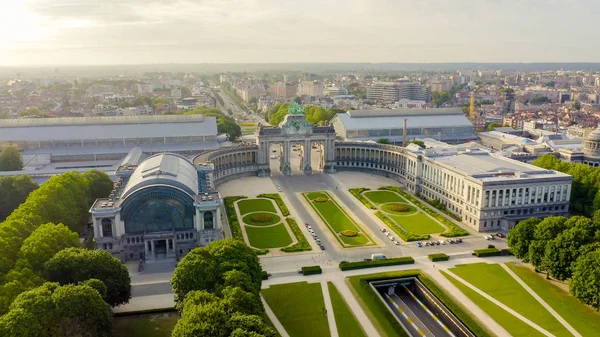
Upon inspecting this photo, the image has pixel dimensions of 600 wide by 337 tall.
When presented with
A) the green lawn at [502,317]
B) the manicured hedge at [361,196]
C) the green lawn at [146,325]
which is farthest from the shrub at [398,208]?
the green lawn at [146,325]

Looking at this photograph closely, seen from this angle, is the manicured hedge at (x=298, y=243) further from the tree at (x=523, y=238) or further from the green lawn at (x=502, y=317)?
the tree at (x=523, y=238)

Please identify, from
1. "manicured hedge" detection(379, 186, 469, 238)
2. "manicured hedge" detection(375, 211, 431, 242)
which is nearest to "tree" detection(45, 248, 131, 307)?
"manicured hedge" detection(375, 211, 431, 242)

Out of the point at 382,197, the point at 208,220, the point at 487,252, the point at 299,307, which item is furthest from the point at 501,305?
the point at 382,197

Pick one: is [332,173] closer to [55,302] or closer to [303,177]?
[303,177]

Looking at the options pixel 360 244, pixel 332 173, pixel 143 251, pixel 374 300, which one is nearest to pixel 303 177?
pixel 332 173

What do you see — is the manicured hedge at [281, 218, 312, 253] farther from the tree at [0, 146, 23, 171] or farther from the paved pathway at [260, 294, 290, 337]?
the tree at [0, 146, 23, 171]

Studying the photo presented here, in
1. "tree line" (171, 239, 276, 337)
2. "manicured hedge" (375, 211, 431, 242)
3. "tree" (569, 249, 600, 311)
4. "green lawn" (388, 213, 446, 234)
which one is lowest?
"green lawn" (388, 213, 446, 234)
